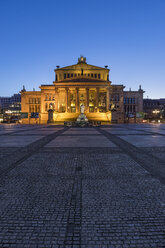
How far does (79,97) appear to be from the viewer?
7794 cm

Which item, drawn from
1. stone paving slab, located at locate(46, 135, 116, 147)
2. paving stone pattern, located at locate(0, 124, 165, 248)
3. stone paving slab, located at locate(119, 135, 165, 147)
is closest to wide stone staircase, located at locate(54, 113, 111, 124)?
stone paving slab, located at locate(119, 135, 165, 147)

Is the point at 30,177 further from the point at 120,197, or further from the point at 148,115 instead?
the point at 148,115

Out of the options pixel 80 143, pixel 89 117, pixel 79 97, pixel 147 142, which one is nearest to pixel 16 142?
pixel 80 143

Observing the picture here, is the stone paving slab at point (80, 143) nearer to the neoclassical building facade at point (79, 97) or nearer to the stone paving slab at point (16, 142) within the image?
the stone paving slab at point (16, 142)

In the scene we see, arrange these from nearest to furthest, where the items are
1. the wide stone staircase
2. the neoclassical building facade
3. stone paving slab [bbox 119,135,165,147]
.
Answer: stone paving slab [bbox 119,135,165,147] → the wide stone staircase → the neoclassical building facade

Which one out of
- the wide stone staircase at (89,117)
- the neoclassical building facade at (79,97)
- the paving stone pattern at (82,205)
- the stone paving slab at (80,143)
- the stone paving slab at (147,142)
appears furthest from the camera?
the neoclassical building facade at (79,97)

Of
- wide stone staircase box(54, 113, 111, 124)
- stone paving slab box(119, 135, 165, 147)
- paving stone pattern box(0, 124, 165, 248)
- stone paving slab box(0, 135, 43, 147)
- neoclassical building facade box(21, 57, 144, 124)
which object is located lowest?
paving stone pattern box(0, 124, 165, 248)

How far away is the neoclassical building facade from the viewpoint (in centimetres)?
6594

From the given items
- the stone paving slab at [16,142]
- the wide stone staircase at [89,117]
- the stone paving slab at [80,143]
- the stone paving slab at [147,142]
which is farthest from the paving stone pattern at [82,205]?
the wide stone staircase at [89,117]

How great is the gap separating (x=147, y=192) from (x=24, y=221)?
3.68 meters

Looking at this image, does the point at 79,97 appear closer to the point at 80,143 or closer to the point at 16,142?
the point at 16,142

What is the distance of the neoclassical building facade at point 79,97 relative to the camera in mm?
65938

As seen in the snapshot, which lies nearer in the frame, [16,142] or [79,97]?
[16,142]

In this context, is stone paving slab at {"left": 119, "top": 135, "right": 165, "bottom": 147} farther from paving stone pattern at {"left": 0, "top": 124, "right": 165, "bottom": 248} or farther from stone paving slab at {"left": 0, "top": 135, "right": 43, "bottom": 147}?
stone paving slab at {"left": 0, "top": 135, "right": 43, "bottom": 147}
